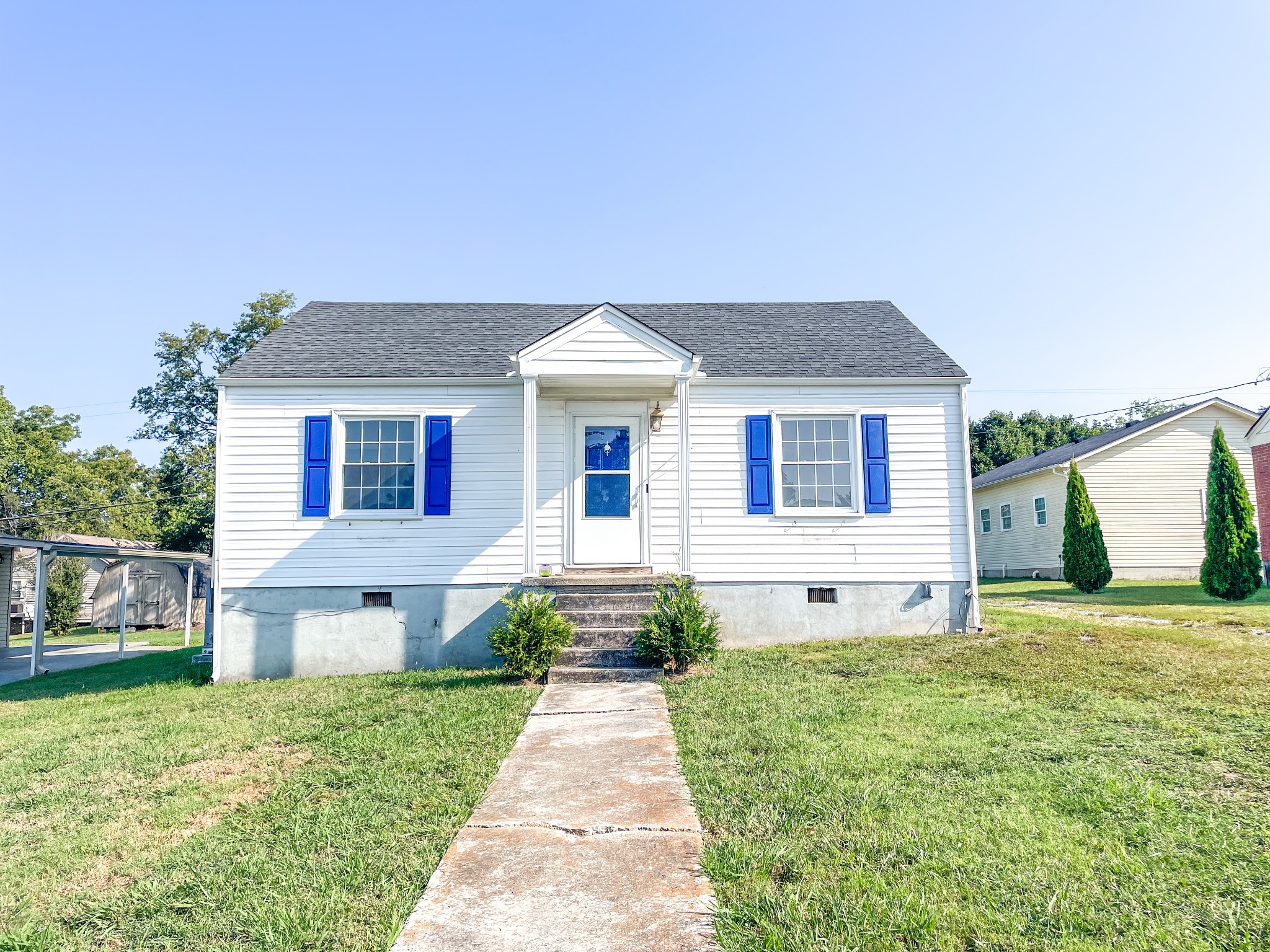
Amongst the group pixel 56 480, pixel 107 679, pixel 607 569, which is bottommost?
pixel 107 679

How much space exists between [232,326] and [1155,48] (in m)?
26.6

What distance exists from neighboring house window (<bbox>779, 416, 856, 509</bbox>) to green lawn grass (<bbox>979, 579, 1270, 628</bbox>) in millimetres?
5093

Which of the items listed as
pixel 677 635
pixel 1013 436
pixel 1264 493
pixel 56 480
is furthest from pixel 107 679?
pixel 1013 436

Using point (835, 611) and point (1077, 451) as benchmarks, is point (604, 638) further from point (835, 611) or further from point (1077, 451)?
point (1077, 451)

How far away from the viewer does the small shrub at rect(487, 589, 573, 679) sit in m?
7.21

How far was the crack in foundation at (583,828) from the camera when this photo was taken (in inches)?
136

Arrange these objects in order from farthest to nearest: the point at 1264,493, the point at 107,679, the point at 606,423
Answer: the point at 1264,493 → the point at 107,679 → the point at 606,423

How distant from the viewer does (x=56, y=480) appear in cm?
3312

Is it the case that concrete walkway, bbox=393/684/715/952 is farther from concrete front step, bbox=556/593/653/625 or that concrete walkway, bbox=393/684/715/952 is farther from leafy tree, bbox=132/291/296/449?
leafy tree, bbox=132/291/296/449

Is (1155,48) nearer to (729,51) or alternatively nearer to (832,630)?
(729,51)

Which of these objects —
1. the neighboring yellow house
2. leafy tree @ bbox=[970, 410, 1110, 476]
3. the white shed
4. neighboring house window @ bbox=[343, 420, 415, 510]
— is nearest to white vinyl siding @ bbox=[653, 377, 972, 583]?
neighboring house window @ bbox=[343, 420, 415, 510]

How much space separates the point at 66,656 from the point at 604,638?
12946 millimetres

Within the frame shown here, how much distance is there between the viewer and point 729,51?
935 centimetres

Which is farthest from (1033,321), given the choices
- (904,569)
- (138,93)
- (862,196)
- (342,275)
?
(138,93)
